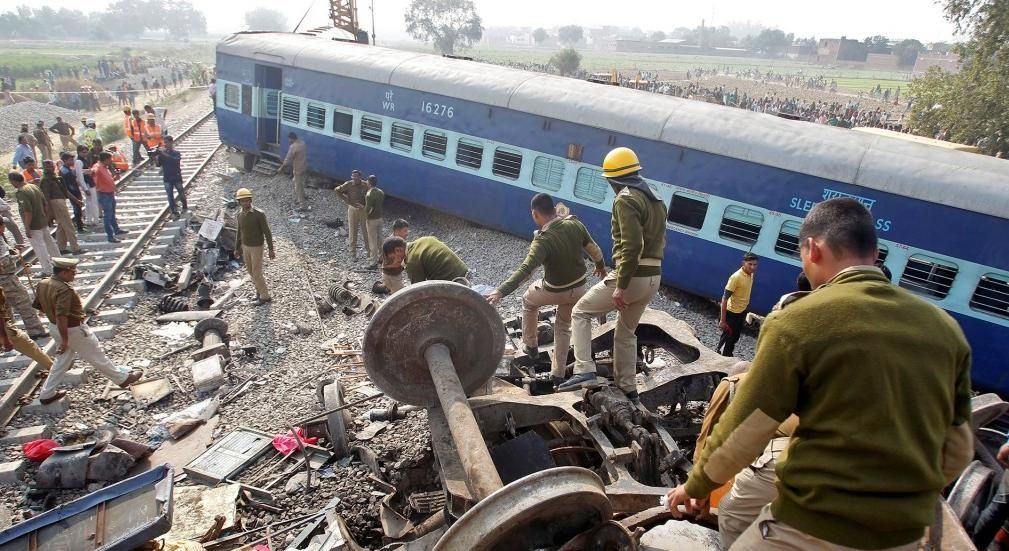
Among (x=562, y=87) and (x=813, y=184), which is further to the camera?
(x=562, y=87)

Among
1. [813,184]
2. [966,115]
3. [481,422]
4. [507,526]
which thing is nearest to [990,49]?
[966,115]

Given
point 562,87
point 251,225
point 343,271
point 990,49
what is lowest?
point 343,271

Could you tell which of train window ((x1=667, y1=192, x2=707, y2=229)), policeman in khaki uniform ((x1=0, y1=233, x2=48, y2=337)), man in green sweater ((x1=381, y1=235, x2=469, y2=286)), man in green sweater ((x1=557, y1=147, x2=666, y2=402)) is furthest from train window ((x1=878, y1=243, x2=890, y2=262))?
policeman in khaki uniform ((x1=0, y1=233, x2=48, y2=337))

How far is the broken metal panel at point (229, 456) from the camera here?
5.29 m

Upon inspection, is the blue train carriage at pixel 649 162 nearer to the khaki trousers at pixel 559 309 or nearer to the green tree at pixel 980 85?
the khaki trousers at pixel 559 309

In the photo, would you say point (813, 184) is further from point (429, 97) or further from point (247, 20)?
point (247, 20)

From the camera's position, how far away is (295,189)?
14000mm

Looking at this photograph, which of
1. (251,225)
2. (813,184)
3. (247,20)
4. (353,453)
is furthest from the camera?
(247,20)

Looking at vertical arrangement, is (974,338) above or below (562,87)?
below

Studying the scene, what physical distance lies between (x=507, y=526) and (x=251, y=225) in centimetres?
767

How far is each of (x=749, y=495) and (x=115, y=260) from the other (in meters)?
11.1

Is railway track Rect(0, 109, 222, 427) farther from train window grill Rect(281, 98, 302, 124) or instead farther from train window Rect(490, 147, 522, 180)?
train window Rect(490, 147, 522, 180)

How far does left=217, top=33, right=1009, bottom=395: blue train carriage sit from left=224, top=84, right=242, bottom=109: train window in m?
0.10

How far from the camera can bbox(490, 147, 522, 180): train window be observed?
1111 centimetres
